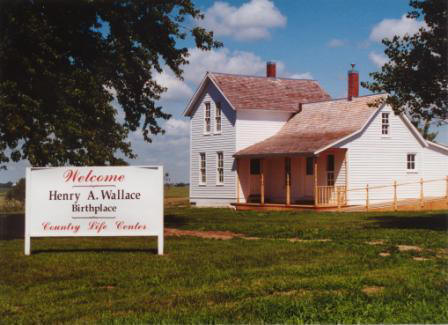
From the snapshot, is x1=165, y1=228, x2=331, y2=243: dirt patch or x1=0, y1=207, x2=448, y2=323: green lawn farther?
x1=165, y1=228, x2=331, y2=243: dirt patch

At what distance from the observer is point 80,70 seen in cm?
1908

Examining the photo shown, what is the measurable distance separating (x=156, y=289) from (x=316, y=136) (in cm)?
2642

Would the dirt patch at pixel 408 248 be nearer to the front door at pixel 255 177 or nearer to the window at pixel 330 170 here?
the window at pixel 330 170

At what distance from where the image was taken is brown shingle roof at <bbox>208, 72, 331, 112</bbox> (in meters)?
38.0

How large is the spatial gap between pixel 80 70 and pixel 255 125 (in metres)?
20.0

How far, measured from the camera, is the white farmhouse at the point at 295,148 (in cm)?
3475

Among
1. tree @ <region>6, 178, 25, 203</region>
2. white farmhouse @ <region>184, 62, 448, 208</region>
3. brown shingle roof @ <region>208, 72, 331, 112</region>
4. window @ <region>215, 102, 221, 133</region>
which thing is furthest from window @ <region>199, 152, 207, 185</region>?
tree @ <region>6, 178, 25, 203</region>

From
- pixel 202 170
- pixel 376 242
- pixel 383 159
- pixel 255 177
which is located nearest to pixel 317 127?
pixel 383 159

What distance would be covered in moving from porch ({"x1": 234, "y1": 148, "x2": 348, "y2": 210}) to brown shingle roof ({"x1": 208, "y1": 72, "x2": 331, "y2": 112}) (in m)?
3.07

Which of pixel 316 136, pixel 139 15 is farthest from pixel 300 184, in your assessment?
pixel 139 15

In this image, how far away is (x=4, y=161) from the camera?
20.2 metres

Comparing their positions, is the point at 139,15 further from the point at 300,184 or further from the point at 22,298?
the point at 300,184

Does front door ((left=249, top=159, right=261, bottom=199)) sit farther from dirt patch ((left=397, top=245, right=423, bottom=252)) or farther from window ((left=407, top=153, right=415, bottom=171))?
dirt patch ((left=397, top=245, right=423, bottom=252))

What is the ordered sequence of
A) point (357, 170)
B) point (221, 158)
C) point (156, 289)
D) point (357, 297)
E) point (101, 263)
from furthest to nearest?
point (221, 158) → point (357, 170) → point (101, 263) → point (156, 289) → point (357, 297)
